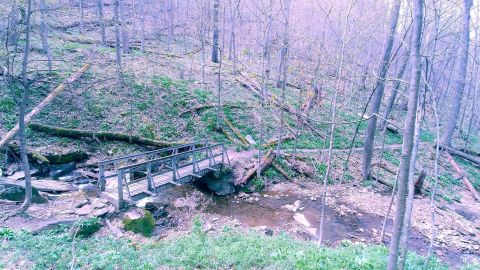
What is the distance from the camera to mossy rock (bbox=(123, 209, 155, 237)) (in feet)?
28.5

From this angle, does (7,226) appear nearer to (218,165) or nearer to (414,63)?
(218,165)

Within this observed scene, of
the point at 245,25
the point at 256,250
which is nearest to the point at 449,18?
the point at 256,250

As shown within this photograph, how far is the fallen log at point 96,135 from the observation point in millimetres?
13555

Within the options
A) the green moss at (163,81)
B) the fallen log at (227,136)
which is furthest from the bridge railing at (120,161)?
the green moss at (163,81)

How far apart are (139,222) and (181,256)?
10.4 feet

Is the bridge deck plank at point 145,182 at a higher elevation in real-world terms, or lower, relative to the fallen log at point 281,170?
higher

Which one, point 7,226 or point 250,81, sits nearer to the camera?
point 7,226

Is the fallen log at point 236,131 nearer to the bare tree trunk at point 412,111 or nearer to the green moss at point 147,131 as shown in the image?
the green moss at point 147,131

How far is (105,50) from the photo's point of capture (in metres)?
22.8

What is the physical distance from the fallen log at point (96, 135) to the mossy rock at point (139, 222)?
598 centimetres

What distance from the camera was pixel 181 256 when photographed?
6250mm

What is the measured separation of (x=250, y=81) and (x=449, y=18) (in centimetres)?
1825

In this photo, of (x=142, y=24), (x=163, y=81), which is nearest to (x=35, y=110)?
(x=163, y=81)

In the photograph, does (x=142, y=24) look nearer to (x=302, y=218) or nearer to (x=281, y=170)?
(x=281, y=170)
